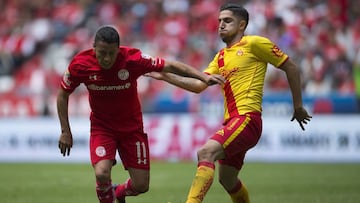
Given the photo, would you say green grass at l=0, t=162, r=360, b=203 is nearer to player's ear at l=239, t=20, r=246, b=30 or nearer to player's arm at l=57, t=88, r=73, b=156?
player's arm at l=57, t=88, r=73, b=156

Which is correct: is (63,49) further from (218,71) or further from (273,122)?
(218,71)

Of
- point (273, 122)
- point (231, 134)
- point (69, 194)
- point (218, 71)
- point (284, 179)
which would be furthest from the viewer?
point (273, 122)

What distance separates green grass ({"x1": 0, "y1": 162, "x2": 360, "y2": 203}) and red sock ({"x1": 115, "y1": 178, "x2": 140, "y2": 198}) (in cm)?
166

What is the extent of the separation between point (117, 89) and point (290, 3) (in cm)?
1567

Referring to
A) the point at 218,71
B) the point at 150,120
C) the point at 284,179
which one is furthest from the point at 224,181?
the point at 150,120

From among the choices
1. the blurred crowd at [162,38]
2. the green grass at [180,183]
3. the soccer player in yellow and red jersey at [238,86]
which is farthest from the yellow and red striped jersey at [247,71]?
the blurred crowd at [162,38]

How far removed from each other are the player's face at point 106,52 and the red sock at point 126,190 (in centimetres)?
183

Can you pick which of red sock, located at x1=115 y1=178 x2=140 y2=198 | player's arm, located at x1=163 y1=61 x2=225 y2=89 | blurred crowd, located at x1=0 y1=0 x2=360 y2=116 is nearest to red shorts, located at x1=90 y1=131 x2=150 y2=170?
red sock, located at x1=115 y1=178 x2=140 y2=198

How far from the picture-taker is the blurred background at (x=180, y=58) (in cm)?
2066

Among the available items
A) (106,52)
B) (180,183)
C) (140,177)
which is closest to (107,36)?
(106,52)

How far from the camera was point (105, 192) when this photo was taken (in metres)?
9.68

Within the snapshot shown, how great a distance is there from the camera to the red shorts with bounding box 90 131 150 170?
9750 millimetres

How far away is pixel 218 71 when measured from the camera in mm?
9945

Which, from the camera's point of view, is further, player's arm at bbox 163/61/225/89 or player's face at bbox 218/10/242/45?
player's face at bbox 218/10/242/45
